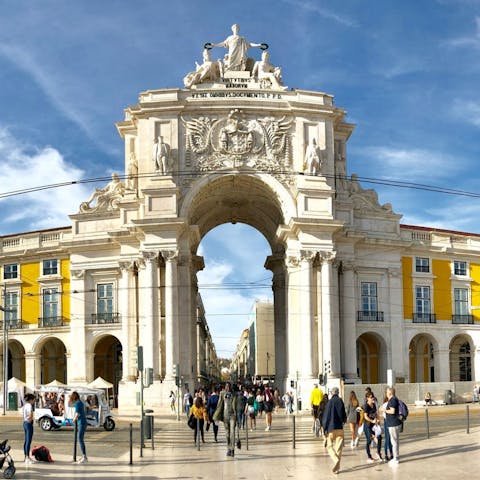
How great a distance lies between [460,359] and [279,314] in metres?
15.0

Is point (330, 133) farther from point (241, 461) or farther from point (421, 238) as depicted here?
point (241, 461)

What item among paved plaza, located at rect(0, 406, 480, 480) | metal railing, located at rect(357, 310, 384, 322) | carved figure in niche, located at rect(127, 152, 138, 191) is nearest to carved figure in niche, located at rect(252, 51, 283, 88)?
carved figure in niche, located at rect(127, 152, 138, 191)

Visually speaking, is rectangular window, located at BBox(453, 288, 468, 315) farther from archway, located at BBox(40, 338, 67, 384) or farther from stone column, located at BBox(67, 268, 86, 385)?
archway, located at BBox(40, 338, 67, 384)

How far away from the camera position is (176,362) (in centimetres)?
5150

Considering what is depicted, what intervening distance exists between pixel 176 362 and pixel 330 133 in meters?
18.5

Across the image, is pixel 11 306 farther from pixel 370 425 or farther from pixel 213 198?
pixel 370 425

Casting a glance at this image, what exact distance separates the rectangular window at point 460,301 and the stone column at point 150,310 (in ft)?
77.3

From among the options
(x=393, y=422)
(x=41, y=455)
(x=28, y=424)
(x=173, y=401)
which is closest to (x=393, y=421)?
(x=393, y=422)

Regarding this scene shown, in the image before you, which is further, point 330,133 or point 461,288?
point 461,288

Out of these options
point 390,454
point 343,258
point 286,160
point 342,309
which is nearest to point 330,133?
point 286,160

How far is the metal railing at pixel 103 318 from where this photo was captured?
186 ft

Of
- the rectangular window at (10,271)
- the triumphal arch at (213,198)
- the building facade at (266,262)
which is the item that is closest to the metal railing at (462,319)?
the building facade at (266,262)

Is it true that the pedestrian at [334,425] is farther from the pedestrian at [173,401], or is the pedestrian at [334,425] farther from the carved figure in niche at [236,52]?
the carved figure in niche at [236,52]

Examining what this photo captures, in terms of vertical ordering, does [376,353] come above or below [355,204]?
below
